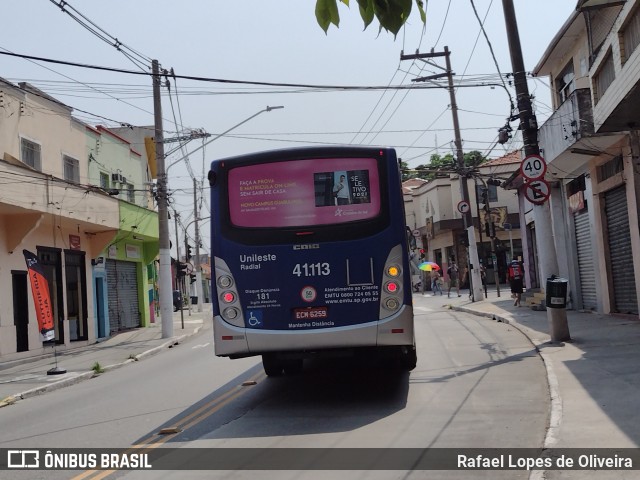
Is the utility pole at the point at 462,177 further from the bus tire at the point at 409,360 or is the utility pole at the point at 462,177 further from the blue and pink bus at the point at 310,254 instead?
the blue and pink bus at the point at 310,254

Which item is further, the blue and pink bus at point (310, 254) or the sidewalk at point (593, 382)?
the blue and pink bus at point (310, 254)

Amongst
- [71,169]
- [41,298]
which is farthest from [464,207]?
[41,298]

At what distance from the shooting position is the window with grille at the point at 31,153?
21.6 metres

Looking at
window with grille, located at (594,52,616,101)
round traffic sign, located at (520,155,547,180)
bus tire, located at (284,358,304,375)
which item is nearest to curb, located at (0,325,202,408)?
bus tire, located at (284,358,304,375)

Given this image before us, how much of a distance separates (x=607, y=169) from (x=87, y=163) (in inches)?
726

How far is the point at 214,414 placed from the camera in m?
8.96

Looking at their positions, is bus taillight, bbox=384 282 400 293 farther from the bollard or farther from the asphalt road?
the bollard

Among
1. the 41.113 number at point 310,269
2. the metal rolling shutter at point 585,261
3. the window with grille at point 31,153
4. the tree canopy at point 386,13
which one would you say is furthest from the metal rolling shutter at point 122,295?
the tree canopy at point 386,13

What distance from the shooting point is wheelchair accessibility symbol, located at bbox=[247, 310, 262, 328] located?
885 centimetres

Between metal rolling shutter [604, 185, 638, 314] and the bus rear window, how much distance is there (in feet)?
32.8

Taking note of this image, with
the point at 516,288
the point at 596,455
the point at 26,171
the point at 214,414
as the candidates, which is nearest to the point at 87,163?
the point at 26,171

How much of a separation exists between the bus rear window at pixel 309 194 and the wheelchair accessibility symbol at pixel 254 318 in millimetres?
1109

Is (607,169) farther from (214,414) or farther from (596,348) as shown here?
(214,414)

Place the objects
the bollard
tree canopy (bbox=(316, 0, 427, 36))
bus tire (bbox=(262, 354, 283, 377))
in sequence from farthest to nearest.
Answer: the bollard
bus tire (bbox=(262, 354, 283, 377))
tree canopy (bbox=(316, 0, 427, 36))
